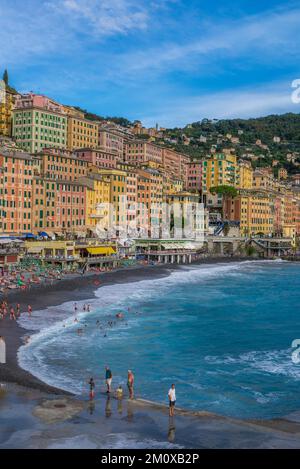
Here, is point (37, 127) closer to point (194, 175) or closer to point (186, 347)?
point (194, 175)

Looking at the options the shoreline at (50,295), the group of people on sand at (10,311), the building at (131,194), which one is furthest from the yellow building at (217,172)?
the group of people on sand at (10,311)

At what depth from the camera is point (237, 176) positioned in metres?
195

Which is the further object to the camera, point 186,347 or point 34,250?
point 34,250

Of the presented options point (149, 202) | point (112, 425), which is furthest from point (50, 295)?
point (149, 202)

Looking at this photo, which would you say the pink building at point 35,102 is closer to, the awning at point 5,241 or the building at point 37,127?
the building at point 37,127

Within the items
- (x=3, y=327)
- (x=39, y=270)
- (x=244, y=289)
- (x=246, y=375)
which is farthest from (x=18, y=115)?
(x=246, y=375)

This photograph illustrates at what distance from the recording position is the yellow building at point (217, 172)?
184250 mm

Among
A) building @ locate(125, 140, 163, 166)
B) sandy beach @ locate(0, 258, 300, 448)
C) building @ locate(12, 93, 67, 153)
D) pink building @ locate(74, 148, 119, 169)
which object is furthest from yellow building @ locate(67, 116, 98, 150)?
sandy beach @ locate(0, 258, 300, 448)

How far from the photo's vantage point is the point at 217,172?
184375mm

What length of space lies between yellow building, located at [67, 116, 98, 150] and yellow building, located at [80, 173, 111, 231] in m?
28.2

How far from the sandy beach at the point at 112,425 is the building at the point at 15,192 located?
6595 centimetres

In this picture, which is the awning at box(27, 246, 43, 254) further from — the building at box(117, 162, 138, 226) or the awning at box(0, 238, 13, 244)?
the building at box(117, 162, 138, 226)

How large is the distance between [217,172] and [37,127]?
68280mm
